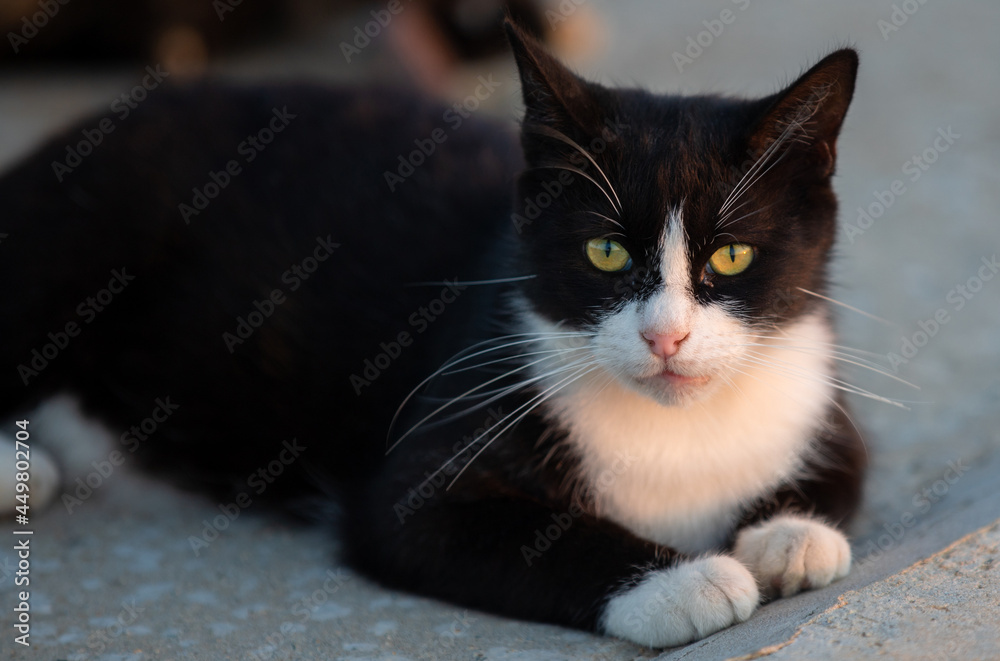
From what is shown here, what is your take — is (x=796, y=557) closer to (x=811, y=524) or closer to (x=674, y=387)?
(x=811, y=524)

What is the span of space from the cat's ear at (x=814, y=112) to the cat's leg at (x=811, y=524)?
2.39ft

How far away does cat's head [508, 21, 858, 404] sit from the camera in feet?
6.67

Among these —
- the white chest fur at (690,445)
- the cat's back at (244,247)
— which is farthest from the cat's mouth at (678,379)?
the cat's back at (244,247)

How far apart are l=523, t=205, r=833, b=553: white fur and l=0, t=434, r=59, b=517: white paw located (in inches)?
61.8

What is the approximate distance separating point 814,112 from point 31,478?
236 cm

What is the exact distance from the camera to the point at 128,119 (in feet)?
10.4

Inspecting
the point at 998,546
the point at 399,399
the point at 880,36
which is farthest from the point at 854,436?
the point at 880,36

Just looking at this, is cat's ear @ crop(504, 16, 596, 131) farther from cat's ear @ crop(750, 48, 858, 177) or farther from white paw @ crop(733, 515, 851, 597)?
white paw @ crop(733, 515, 851, 597)

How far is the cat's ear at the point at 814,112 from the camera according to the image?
2.08m

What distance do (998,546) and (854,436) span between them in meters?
0.57

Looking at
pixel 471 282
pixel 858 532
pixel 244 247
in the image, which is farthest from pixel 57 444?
pixel 858 532

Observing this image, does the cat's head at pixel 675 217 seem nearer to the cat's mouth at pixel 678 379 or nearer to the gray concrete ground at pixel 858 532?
the cat's mouth at pixel 678 379

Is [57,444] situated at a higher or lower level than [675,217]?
lower

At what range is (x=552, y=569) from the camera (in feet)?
7.00
